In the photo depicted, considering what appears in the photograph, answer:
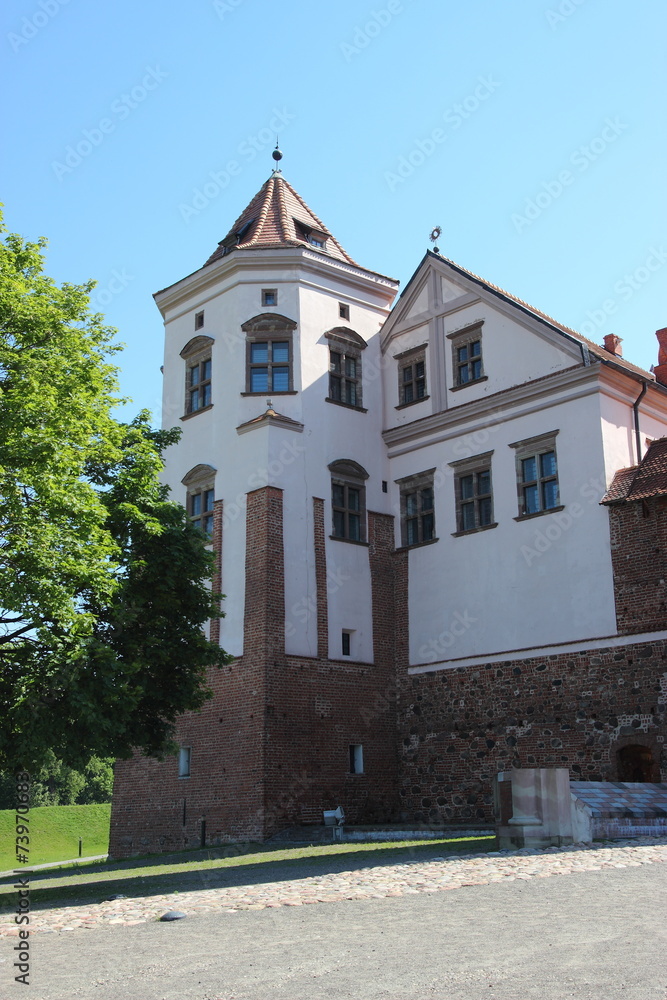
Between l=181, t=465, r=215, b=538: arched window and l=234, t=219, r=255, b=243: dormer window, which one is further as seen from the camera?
l=234, t=219, r=255, b=243: dormer window

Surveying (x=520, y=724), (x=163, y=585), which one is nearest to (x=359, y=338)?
(x=520, y=724)

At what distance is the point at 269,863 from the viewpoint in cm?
1733

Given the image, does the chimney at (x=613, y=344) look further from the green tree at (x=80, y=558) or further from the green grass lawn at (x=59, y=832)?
the green grass lawn at (x=59, y=832)

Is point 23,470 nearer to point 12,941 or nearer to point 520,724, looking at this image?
point 12,941

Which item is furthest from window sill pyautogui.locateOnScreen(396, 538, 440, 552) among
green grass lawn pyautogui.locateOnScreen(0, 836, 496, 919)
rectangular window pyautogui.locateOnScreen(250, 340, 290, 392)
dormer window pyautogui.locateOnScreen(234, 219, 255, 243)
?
dormer window pyautogui.locateOnScreen(234, 219, 255, 243)

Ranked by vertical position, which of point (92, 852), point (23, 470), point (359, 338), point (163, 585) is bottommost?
point (92, 852)

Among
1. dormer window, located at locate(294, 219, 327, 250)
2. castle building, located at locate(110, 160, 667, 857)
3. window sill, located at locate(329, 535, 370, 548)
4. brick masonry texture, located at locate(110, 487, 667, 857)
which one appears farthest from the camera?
dormer window, located at locate(294, 219, 327, 250)

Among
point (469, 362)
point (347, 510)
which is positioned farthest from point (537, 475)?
point (347, 510)

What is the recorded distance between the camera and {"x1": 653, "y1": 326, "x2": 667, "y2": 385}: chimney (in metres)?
29.0

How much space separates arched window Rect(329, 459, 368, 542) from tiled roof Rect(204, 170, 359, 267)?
648cm

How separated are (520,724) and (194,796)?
840 cm

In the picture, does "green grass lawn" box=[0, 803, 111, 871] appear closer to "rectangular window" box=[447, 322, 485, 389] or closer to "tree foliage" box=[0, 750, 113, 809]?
"tree foliage" box=[0, 750, 113, 809]

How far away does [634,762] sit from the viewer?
22203mm

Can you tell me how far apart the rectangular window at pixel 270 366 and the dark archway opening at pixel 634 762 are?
1275cm
